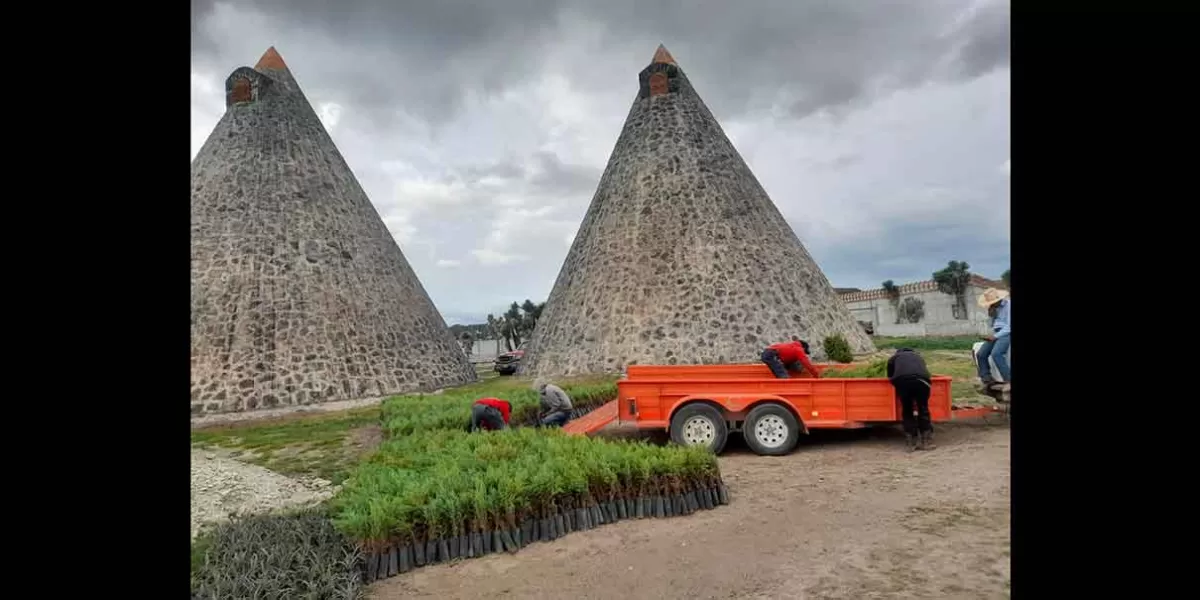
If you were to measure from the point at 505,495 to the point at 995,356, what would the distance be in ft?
24.6

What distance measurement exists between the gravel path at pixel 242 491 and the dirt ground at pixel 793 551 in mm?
3340

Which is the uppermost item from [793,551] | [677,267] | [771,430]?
[677,267]

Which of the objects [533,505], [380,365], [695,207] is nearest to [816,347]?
[695,207]

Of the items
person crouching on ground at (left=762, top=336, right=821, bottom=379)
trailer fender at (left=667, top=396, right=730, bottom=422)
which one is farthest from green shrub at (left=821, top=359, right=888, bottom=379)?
trailer fender at (left=667, top=396, right=730, bottom=422)

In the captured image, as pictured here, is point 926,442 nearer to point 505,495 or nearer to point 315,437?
point 505,495

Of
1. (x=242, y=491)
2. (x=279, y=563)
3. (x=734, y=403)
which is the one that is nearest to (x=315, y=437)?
(x=242, y=491)

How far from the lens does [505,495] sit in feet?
18.0

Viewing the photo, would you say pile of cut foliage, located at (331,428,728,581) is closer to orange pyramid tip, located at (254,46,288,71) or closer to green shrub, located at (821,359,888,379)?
green shrub, located at (821,359,888,379)

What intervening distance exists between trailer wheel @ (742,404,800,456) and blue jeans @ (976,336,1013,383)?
304 centimetres

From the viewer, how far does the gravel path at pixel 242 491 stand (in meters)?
7.11
